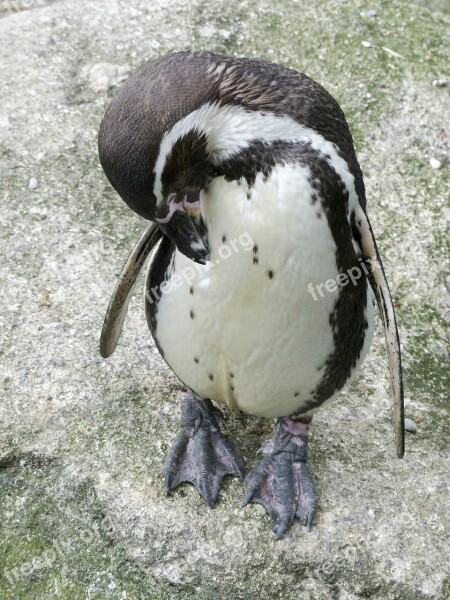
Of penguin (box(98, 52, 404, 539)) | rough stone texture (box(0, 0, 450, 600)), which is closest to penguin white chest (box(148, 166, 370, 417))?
penguin (box(98, 52, 404, 539))

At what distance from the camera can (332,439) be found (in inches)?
94.0

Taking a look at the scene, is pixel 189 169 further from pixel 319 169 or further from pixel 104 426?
pixel 104 426

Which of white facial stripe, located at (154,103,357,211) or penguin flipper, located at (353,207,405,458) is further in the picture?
penguin flipper, located at (353,207,405,458)

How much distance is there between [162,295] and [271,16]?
2114 mm

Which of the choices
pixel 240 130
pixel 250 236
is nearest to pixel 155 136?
pixel 240 130

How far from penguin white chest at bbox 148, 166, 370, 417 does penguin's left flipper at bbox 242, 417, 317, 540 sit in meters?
0.16

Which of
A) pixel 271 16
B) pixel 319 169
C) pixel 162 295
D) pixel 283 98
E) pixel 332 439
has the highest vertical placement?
pixel 283 98

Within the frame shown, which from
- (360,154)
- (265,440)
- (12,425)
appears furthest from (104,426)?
(360,154)

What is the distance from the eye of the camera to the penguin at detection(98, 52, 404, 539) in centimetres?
153

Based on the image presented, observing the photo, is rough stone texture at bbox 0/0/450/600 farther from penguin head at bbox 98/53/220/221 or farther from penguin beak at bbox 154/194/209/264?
penguin head at bbox 98/53/220/221

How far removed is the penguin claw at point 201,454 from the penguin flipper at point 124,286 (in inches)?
10.5

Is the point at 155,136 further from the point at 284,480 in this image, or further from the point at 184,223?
the point at 284,480

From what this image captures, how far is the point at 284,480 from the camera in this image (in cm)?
219

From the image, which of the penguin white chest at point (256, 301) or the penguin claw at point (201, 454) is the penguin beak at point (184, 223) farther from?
the penguin claw at point (201, 454)
